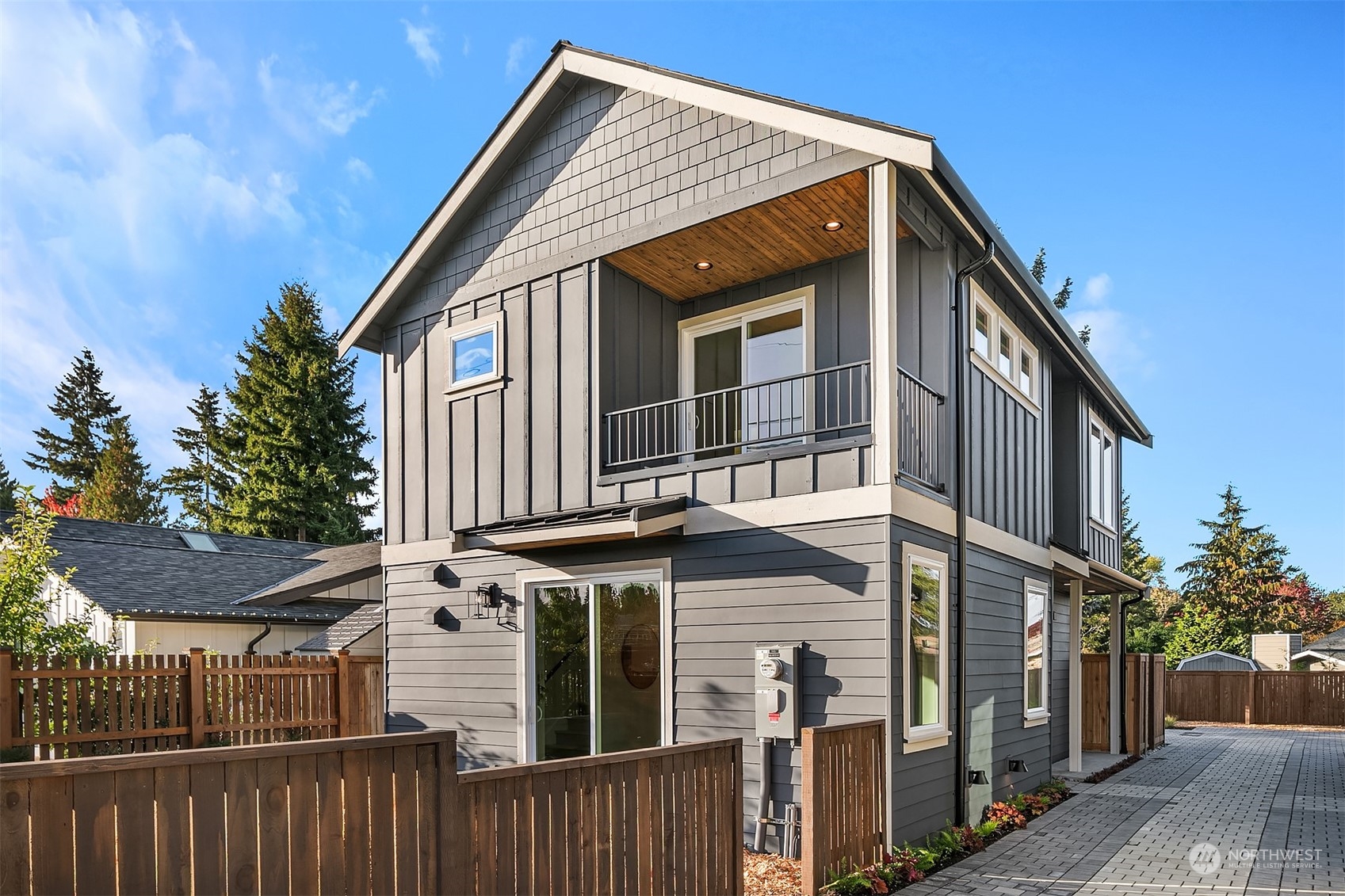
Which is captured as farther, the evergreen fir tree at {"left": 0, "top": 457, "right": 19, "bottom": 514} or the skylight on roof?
the evergreen fir tree at {"left": 0, "top": 457, "right": 19, "bottom": 514}

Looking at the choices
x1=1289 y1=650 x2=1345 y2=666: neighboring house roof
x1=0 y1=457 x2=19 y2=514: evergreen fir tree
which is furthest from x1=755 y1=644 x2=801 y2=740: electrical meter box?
x1=0 y1=457 x2=19 y2=514: evergreen fir tree

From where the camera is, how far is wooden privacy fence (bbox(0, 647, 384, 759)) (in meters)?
8.56

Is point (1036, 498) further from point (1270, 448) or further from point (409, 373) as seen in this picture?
→ point (1270, 448)

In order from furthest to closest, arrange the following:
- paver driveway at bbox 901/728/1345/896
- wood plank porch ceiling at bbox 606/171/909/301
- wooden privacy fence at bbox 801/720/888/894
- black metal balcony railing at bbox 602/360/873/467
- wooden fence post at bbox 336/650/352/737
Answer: wooden fence post at bbox 336/650/352/737 → black metal balcony railing at bbox 602/360/873/467 → wood plank porch ceiling at bbox 606/171/909/301 → paver driveway at bbox 901/728/1345/896 → wooden privacy fence at bbox 801/720/888/894

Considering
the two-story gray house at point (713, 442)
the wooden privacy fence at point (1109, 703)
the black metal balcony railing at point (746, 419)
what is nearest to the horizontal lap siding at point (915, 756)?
the two-story gray house at point (713, 442)

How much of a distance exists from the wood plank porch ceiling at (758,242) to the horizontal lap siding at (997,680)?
3293 millimetres

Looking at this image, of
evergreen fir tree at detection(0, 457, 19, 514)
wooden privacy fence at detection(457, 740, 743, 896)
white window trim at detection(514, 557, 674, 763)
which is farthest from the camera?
evergreen fir tree at detection(0, 457, 19, 514)

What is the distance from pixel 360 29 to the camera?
12094 millimetres

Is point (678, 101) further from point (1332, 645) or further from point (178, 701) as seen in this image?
point (1332, 645)

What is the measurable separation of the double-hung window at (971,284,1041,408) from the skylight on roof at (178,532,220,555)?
18929mm

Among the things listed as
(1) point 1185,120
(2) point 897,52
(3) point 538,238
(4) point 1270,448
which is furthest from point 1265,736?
(4) point 1270,448

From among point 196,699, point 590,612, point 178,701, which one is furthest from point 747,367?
point 178,701

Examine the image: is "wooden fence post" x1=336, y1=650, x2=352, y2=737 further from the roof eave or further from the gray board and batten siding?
the roof eave

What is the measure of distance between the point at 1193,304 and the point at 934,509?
4251cm
